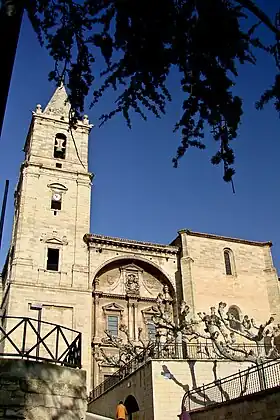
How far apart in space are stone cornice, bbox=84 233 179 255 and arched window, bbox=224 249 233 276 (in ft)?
12.5

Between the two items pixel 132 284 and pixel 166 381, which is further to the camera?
pixel 132 284

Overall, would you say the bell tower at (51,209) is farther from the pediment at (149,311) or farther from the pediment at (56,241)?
the pediment at (149,311)

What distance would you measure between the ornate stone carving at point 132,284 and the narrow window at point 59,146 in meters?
10.9

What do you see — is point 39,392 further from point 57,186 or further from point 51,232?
point 57,186

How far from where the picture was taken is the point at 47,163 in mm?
34125

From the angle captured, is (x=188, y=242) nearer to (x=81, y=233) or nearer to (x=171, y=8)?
(x=81, y=233)

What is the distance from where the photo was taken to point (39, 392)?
984cm

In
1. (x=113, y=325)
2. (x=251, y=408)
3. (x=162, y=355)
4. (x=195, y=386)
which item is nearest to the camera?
(x=251, y=408)

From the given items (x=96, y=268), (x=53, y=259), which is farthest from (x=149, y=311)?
(x=53, y=259)

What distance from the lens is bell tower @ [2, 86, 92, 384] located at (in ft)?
92.5

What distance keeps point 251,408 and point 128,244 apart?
18.6 metres

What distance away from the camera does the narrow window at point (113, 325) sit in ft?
98.3

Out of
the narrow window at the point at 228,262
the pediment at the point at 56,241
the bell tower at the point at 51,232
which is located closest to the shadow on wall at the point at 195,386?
the bell tower at the point at 51,232

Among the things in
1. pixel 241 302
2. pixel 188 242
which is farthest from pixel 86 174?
pixel 241 302
